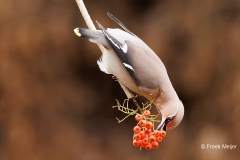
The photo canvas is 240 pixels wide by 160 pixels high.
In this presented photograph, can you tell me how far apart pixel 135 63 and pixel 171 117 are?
392 millimetres

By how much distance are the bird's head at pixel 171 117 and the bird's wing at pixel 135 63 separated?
0.59 ft

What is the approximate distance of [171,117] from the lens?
7.22 feet

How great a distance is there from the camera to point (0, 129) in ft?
14.5

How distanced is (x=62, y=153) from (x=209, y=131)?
1665mm

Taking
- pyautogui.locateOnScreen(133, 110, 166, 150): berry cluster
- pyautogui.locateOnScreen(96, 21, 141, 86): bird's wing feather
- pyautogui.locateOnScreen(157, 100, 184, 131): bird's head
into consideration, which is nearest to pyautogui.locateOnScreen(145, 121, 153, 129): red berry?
pyautogui.locateOnScreen(133, 110, 166, 150): berry cluster

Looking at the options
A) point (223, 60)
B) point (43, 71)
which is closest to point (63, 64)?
point (43, 71)

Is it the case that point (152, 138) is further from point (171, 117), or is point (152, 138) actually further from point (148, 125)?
point (171, 117)

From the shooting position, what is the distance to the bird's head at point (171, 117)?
2195 mm

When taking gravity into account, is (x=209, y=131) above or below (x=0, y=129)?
below

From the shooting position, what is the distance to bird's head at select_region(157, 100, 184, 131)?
2195 millimetres

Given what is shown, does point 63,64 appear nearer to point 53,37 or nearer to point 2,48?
point 53,37

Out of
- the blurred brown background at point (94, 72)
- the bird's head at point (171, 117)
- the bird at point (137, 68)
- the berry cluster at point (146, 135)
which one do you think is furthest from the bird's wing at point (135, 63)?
the blurred brown background at point (94, 72)

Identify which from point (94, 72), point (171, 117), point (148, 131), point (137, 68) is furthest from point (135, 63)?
point (94, 72)

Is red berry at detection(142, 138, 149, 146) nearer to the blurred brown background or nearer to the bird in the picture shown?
the bird
